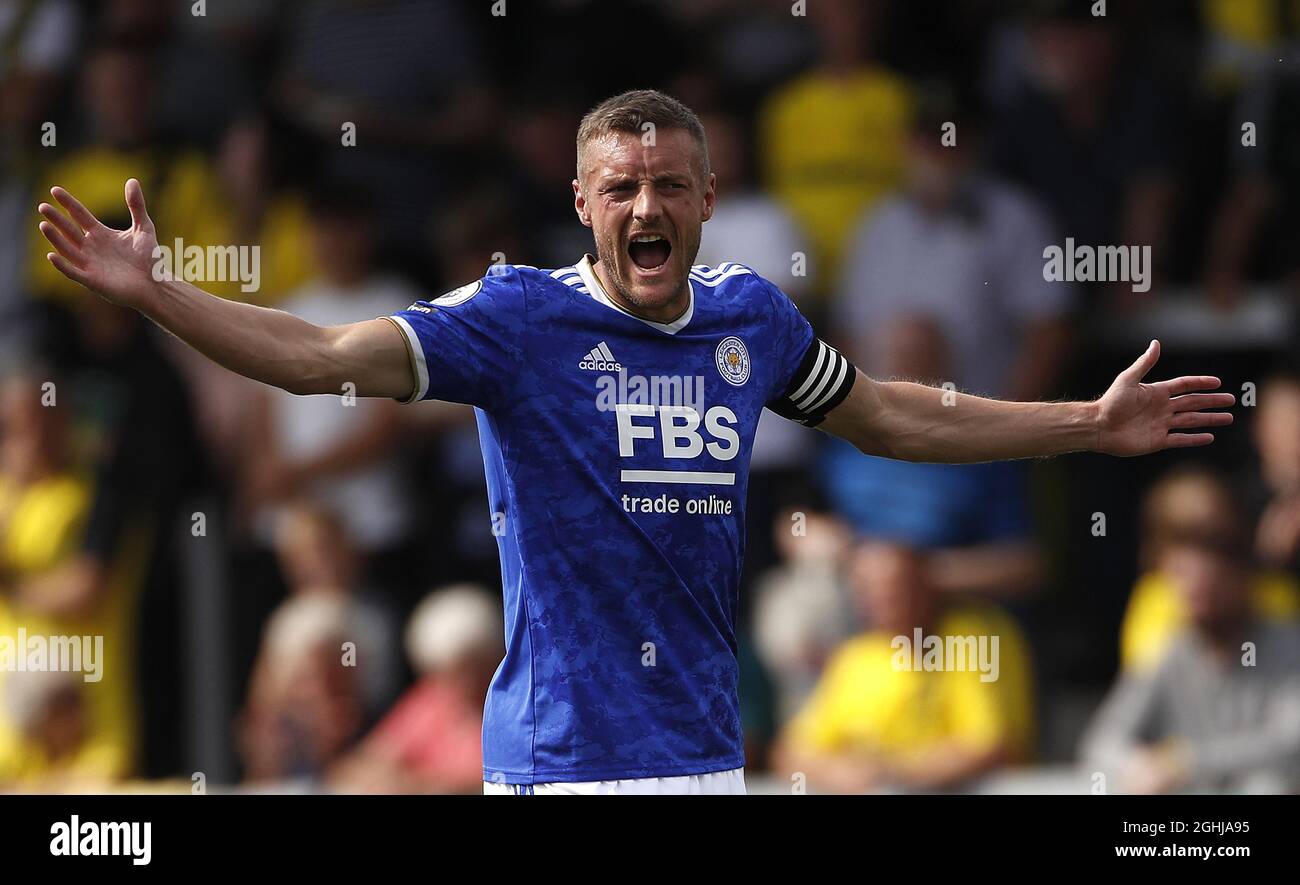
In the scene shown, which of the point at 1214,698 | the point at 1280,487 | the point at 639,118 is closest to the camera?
the point at 639,118

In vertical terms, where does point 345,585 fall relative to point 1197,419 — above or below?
below

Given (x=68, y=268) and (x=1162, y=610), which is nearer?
(x=68, y=268)

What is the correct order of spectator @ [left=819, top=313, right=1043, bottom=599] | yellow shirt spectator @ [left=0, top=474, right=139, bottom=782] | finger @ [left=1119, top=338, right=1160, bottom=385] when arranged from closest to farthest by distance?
1. finger @ [left=1119, top=338, right=1160, bottom=385]
2. spectator @ [left=819, top=313, right=1043, bottom=599]
3. yellow shirt spectator @ [left=0, top=474, right=139, bottom=782]

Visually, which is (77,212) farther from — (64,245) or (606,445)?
(606,445)

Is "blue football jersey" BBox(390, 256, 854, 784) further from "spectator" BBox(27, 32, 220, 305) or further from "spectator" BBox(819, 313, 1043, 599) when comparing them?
"spectator" BBox(27, 32, 220, 305)

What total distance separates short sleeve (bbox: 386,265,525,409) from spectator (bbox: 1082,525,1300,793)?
15.8ft

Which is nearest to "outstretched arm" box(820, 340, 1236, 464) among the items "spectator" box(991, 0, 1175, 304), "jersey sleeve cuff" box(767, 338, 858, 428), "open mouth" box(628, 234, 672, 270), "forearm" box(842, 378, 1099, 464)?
"forearm" box(842, 378, 1099, 464)

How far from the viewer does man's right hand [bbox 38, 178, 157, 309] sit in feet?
15.0

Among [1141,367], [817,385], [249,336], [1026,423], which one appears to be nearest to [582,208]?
[817,385]

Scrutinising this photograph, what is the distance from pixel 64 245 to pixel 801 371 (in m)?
1.99

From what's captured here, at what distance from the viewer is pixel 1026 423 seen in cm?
567
